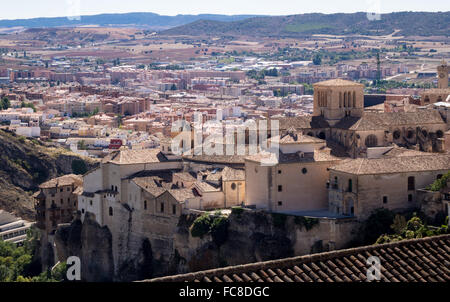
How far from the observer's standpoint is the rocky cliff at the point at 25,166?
63.6 meters

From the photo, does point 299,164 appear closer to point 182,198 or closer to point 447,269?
point 182,198

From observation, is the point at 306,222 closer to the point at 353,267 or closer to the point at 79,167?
the point at 353,267

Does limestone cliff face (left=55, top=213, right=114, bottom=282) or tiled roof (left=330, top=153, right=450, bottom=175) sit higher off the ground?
tiled roof (left=330, top=153, right=450, bottom=175)

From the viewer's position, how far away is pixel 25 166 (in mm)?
69000

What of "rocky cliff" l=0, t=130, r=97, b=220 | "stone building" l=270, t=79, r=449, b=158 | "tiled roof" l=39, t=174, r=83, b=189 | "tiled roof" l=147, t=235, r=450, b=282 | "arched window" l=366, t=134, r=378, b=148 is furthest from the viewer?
"rocky cliff" l=0, t=130, r=97, b=220

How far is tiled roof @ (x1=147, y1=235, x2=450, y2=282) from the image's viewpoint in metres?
11.0

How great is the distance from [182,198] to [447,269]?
2398 centimetres

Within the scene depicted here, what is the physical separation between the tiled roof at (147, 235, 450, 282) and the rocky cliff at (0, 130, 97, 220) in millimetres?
51060

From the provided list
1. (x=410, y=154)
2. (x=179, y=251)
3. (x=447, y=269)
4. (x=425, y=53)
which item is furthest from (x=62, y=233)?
(x=425, y=53)

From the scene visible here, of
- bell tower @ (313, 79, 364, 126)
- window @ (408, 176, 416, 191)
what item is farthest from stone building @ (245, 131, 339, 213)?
bell tower @ (313, 79, 364, 126)

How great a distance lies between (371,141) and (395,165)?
239 inches

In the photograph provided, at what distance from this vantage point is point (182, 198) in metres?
35.4

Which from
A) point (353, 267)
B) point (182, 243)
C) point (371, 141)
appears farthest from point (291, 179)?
point (353, 267)

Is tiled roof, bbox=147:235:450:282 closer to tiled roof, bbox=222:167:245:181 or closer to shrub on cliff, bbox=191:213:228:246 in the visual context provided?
shrub on cliff, bbox=191:213:228:246
